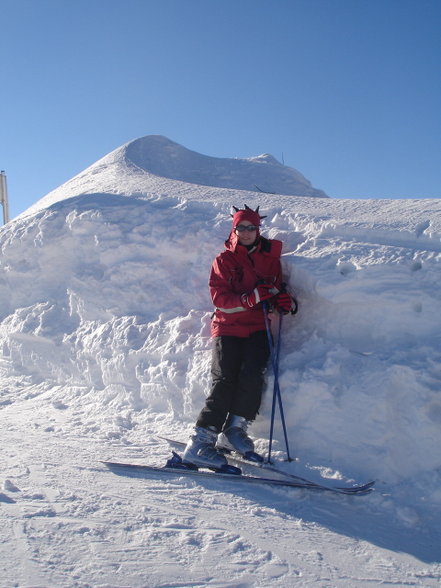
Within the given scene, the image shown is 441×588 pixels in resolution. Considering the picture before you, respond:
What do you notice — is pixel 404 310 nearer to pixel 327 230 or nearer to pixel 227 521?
pixel 327 230

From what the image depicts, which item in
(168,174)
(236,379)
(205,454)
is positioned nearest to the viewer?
(205,454)

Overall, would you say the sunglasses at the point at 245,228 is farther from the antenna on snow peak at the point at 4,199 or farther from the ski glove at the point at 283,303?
the antenna on snow peak at the point at 4,199

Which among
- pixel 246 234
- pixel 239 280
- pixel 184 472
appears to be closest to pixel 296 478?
pixel 184 472

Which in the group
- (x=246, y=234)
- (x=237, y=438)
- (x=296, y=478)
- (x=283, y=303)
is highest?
(x=246, y=234)

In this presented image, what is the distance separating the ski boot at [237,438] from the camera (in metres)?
4.01

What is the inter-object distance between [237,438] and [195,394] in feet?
2.63

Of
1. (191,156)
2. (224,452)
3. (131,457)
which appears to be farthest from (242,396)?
(191,156)

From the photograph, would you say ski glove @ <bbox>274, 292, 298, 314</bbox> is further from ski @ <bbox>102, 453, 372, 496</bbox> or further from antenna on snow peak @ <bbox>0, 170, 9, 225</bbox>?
antenna on snow peak @ <bbox>0, 170, 9, 225</bbox>

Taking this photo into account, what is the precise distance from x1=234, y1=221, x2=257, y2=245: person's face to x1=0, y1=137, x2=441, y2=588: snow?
0.59m

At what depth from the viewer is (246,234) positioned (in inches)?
178

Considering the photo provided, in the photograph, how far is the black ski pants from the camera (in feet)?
13.5

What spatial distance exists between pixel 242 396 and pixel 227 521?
1.15 m

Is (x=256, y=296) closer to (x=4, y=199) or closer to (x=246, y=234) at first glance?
(x=246, y=234)

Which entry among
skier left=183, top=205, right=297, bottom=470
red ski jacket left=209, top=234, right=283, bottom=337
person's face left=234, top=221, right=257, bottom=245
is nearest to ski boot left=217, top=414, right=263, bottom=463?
skier left=183, top=205, right=297, bottom=470
